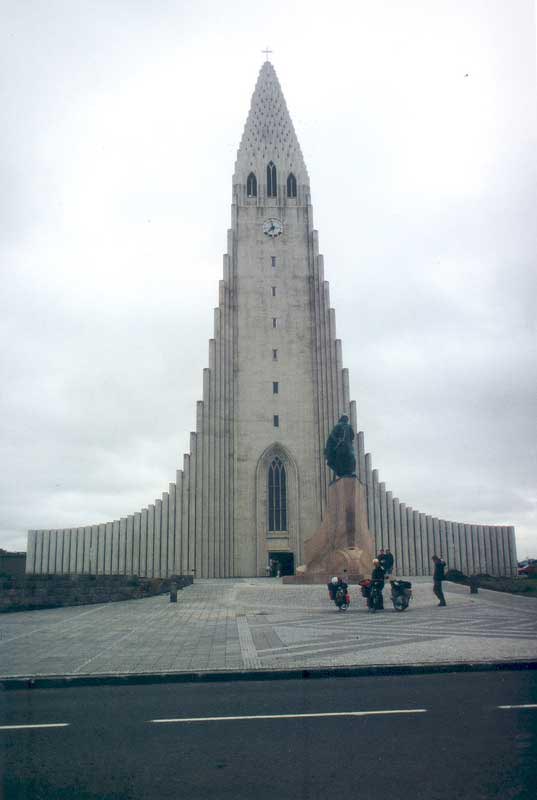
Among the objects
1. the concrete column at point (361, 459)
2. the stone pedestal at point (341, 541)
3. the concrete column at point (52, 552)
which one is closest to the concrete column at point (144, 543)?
the concrete column at point (52, 552)

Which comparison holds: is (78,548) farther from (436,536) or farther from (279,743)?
(279,743)

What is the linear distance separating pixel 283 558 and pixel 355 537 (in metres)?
20.4

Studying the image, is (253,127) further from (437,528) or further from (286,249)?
(437,528)

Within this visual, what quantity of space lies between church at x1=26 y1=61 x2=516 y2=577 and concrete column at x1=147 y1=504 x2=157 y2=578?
7 centimetres

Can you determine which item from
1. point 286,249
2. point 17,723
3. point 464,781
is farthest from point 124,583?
point 286,249

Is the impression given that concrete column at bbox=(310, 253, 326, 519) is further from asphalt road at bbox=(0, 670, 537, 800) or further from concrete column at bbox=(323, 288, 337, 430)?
asphalt road at bbox=(0, 670, 537, 800)

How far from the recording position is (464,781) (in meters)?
4.55

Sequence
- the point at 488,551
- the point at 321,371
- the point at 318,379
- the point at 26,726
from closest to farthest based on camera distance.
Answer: the point at 26,726
the point at 488,551
the point at 318,379
the point at 321,371

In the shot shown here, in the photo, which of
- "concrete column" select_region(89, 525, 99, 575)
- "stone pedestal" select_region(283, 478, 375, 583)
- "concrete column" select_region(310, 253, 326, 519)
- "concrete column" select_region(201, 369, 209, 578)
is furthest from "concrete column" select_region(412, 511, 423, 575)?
"concrete column" select_region(89, 525, 99, 575)

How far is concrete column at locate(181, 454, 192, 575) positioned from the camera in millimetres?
46344

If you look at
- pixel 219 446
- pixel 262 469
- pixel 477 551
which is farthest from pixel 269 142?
pixel 477 551

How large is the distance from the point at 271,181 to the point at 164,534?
27.9m

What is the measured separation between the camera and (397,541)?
47.7 m

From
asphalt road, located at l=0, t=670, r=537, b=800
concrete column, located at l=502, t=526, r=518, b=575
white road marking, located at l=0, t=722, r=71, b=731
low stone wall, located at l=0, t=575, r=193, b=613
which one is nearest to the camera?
asphalt road, located at l=0, t=670, r=537, b=800
